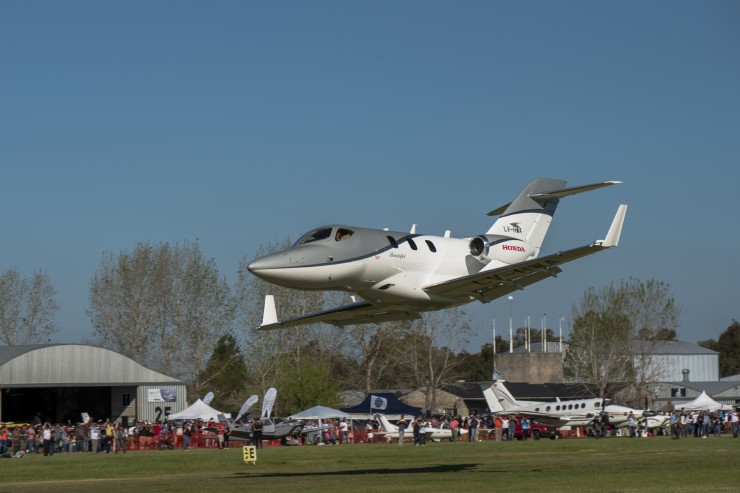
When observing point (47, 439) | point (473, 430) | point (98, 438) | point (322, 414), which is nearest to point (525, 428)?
point (473, 430)

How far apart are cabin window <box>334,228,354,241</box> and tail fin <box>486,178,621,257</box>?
21.4 ft

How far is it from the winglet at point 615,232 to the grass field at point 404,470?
6.34 meters

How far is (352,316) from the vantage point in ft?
102

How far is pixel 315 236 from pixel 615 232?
25.3 ft

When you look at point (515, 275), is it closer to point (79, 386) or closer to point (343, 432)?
point (343, 432)

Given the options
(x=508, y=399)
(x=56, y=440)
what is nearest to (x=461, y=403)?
(x=508, y=399)

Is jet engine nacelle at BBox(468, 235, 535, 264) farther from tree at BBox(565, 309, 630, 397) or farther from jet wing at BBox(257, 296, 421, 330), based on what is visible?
tree at BBox(565, 309, 630, 397)

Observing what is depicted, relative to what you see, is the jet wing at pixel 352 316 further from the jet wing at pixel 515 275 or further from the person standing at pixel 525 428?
the person standing at pixel 525 428

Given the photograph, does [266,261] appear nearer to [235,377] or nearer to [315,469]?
[315,469]

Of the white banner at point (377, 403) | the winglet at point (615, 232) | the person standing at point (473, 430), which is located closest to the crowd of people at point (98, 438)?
the white banner at point (377, 403)

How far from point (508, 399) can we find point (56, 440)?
2895 centimetres

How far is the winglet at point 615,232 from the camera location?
84.9 feet

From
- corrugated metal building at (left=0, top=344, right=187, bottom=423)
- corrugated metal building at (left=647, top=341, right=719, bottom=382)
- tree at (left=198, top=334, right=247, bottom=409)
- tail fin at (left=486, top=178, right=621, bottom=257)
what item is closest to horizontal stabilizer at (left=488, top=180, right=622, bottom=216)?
tail fin at (left=486, top=178, right=621, bottom=257)

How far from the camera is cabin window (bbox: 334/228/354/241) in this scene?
2705cm
